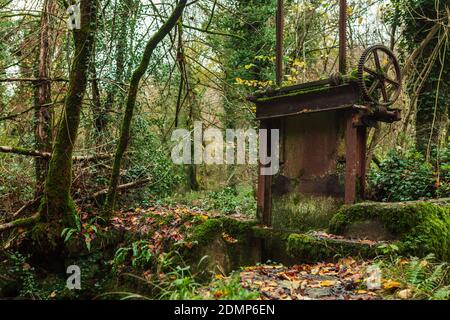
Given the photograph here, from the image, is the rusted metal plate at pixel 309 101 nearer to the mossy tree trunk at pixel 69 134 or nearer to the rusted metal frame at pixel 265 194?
the rusted metal frame at pixel 265 194

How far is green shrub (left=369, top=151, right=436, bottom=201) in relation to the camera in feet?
29.5

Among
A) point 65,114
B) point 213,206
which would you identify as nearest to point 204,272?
point 65,114

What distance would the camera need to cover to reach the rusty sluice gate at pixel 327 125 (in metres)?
6.63

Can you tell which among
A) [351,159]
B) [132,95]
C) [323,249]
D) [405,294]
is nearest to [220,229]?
[323,249]

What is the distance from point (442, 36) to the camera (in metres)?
10.7

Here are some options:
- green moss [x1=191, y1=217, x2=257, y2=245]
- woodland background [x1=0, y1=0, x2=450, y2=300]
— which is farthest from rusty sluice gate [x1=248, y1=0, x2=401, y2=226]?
woodland background [x1=0, y1=0, x2=450, y2=300]

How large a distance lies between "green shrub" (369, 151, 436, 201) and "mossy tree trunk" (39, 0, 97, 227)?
21.3ft

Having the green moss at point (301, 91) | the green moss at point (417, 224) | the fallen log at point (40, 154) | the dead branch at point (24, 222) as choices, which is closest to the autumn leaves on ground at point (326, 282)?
the green moss at point (417, 224)

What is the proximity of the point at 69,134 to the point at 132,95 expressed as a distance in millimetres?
1330

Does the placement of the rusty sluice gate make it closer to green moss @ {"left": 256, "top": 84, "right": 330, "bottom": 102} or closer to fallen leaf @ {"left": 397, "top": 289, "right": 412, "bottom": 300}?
green moss @ {"left": 256, "top": 84, "right": 330, "bottom": 102}

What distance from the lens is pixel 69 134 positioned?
7.55m

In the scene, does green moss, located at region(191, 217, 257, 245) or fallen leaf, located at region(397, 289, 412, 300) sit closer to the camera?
fallen leaf, located at region(397, 289, 412, 300)

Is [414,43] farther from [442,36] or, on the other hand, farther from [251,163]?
[251,163]

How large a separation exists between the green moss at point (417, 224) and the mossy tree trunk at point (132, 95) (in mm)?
4344
